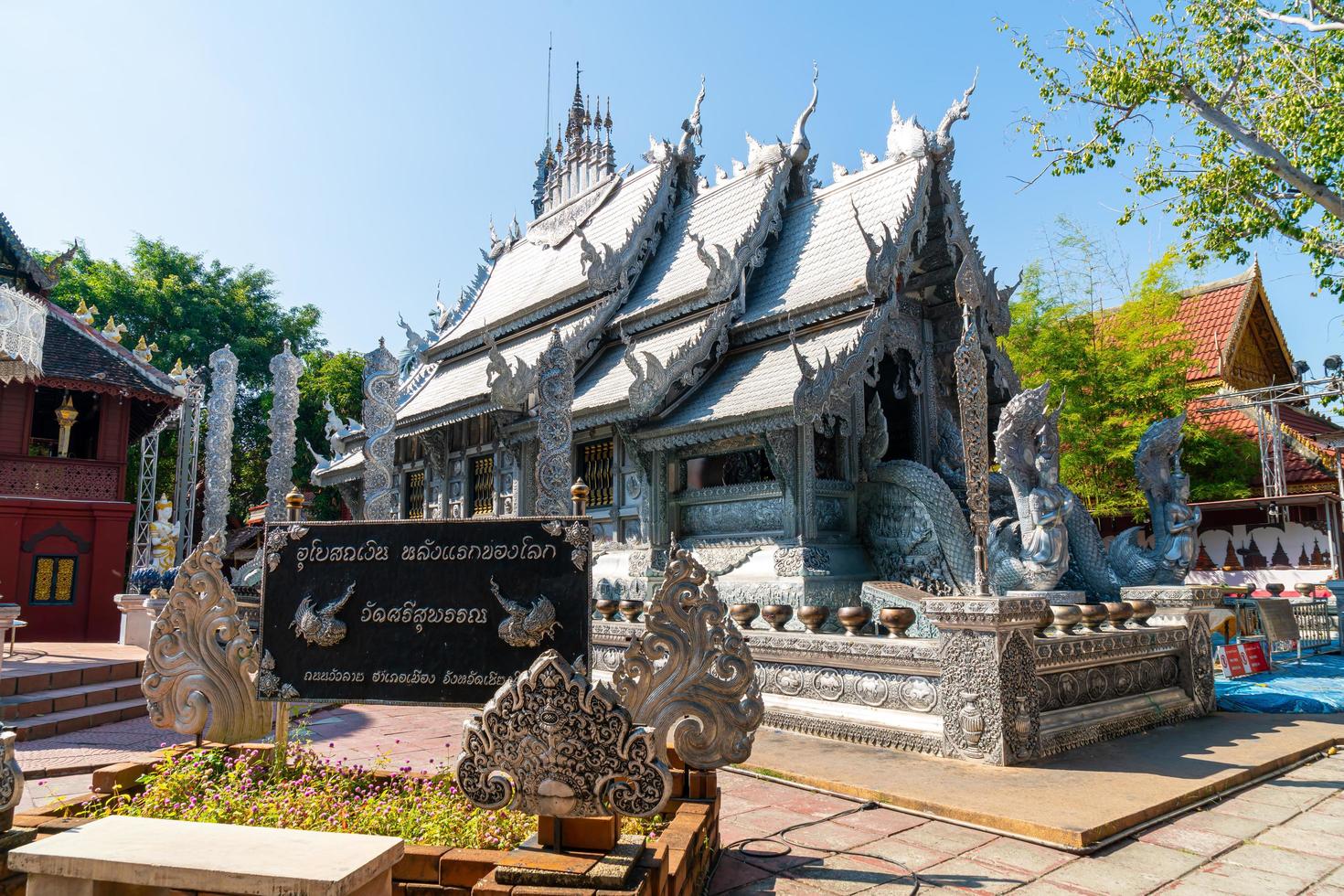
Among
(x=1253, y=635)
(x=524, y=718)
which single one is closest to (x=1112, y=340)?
(x=1253, y=635)

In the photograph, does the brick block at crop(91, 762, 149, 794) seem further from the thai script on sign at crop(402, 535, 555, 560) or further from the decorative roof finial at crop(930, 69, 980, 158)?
the decorative roof finial at crop(930, 69, 980, 158)

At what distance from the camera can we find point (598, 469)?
1384 centimetres

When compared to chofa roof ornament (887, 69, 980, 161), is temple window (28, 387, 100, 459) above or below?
below

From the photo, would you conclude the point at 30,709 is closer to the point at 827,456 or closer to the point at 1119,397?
the point at 827,456

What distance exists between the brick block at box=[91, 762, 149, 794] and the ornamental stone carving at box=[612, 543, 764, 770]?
2554 millimetres

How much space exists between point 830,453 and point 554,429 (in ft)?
12.5

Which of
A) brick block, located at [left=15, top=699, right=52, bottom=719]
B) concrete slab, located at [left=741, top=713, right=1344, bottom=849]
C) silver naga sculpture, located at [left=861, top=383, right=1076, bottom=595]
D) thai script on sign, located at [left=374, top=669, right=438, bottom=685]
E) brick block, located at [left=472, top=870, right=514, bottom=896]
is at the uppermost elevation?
silver naga sculpture, located at [left=861, top=383, right=1076, bottom=595]

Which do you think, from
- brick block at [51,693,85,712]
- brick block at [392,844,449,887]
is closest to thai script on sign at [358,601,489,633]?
brick block at [392,844,449,887]

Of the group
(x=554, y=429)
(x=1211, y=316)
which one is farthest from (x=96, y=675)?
(x=1211, y=316)

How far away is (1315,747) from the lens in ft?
21.3

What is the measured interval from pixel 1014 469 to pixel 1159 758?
394 centimetres

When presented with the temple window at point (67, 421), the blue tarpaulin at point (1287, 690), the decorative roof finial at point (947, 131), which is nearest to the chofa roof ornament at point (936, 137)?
the decorative roof finial at point (947, 131)

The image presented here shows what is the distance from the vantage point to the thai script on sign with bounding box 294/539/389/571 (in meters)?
4.01

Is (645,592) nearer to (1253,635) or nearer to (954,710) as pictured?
(954,710)
